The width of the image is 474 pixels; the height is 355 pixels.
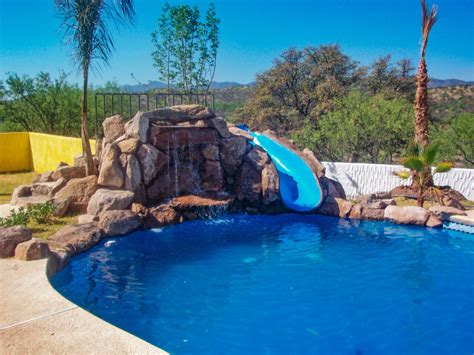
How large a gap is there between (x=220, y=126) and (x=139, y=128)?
85.9 inches

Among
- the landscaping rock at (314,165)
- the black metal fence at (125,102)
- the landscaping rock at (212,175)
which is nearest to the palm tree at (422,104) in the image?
the landscaping rock at (314,165)

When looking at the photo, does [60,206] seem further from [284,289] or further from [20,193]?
[284,289]

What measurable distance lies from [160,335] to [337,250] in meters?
4.15

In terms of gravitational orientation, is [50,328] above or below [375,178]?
below

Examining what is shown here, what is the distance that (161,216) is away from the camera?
9352 mm

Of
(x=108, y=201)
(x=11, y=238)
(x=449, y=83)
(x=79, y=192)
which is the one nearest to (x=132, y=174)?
(x=108, y=201)

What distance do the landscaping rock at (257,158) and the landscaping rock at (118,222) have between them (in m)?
3.58

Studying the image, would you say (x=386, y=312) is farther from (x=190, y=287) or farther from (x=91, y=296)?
(x=91, y=296)

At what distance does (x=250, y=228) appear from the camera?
945 centimetres

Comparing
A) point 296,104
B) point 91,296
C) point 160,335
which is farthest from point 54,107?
point 160,335

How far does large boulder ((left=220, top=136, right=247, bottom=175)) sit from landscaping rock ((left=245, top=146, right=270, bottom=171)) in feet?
0.83

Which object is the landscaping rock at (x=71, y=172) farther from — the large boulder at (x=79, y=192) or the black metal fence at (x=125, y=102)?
the black metal fence at (x=125, y=102)

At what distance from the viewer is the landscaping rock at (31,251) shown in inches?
232

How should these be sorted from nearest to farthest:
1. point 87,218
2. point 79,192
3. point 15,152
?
point 87,218, point 79,192, point 15,152
